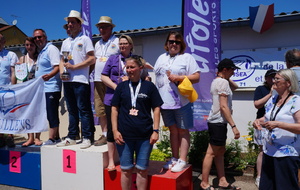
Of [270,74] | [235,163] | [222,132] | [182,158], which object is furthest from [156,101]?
[235,163]

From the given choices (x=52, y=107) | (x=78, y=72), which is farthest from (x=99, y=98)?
(x=52, y=107)

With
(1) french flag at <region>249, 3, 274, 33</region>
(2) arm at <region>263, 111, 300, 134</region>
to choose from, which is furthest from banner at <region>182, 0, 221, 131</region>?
(2) arm at <region>263, 111, 300, 134</region>

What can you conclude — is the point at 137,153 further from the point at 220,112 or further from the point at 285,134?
the point at 285,134

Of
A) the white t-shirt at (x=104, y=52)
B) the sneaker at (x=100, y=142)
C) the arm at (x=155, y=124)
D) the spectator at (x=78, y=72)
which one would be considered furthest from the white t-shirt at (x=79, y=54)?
the arm at (x=155, y=124)

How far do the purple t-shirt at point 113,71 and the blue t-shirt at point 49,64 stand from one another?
46.3 inches

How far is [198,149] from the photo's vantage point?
16.3ft

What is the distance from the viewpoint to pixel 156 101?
9.57ft

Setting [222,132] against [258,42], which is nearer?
[222,132]

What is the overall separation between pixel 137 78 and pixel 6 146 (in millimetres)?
3168

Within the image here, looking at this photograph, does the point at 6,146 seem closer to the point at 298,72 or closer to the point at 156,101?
the point at 156,101

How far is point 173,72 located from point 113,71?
2.65ft

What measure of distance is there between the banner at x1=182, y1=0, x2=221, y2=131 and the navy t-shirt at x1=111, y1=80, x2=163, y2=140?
210 centimetres

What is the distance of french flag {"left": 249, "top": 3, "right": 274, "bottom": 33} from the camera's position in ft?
17.3

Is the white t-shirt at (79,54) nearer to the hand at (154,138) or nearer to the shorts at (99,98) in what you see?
the shorts at (99,98)
